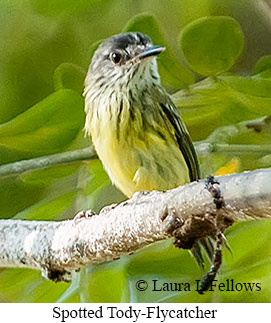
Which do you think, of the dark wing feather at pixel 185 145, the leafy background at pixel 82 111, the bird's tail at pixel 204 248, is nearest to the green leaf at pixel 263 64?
the leafy background at pixel 82 111

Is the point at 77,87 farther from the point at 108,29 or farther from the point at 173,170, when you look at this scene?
the point at 173,170

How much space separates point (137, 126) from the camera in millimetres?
901

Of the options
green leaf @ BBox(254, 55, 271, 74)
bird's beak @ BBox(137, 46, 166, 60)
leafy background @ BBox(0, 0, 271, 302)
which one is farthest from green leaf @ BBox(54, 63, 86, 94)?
green leaf @ BBox(254, 55, 271, 74)

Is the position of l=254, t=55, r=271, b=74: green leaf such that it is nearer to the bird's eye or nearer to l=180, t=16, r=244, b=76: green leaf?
l=180, t=16, r=244, b=76: green leaf

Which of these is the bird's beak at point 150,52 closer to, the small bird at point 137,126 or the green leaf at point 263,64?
the small bird at point 137,126

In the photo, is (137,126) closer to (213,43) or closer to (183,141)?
(183,141)

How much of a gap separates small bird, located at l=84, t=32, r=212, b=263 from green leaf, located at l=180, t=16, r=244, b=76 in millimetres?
77

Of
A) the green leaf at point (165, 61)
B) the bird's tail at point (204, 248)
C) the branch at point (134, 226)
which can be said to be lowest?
the bird's tail at point (204, 248)

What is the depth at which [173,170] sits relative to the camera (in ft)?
2.98

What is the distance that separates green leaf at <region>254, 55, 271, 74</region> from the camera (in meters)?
0.94

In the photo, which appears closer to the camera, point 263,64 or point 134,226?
point 134,226

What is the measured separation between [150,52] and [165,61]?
8 cm

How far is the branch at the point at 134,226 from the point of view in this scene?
62 cm

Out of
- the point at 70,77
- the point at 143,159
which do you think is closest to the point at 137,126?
the point at 143,159
